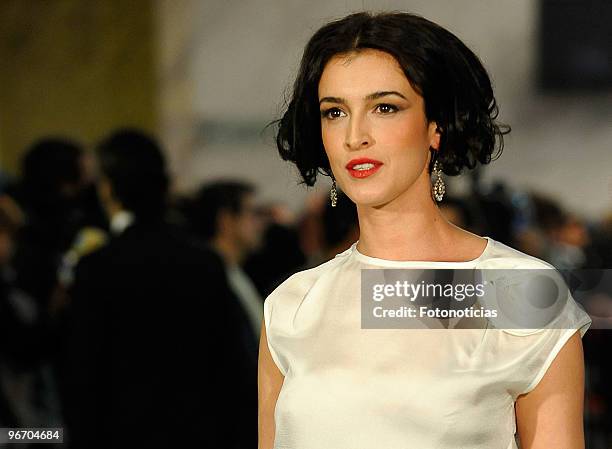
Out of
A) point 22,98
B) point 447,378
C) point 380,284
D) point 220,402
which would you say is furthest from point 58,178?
point 447,378

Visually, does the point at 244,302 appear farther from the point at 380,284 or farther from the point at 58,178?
the point at 380,284

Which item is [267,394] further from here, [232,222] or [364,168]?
[232,222]

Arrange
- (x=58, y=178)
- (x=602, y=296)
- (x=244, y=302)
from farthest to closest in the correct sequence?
(x=58, y=178) < (x=244, y=302) < (x=602, y=296)

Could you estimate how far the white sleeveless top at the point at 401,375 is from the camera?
1.32 m

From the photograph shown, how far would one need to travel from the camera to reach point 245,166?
2363 millimetres

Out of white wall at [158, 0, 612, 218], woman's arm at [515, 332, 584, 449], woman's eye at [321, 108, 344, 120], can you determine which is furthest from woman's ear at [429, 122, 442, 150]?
white wall at [158, 0, 612, 218]

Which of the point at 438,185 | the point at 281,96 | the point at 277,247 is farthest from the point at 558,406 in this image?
the point at 277,247

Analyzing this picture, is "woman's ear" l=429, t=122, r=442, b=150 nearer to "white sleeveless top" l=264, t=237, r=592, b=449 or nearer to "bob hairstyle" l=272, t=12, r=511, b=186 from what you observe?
"bob hairstyle" l=272, t=12, r=511, b=186

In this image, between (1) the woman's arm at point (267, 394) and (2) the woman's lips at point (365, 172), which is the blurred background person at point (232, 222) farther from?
(2) the woman's lips at point (365, 172)

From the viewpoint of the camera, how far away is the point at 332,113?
1.42 metres

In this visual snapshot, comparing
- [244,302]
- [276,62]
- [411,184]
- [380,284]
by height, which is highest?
[276,62]

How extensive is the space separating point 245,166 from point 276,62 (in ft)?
0.89

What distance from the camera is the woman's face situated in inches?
53.5

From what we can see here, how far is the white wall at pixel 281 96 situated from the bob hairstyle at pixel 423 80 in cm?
49
